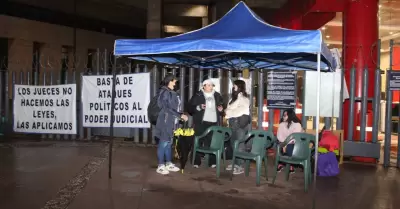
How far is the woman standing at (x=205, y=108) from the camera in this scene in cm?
801

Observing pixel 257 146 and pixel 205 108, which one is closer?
pixel 257 146

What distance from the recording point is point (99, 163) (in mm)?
8555

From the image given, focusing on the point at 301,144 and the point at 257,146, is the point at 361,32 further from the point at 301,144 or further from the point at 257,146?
the point at 257,146

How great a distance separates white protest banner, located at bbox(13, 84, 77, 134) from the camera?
10.9m

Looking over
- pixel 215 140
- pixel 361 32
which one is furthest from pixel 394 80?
pixel 215 140

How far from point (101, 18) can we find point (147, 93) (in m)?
14.8

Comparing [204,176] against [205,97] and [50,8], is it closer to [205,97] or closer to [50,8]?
[205,97]

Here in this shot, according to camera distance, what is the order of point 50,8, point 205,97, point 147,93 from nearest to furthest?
point 205,97
point 147,93
point 50,8

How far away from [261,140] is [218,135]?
893 millimetres

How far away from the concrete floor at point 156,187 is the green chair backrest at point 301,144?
1.68ft

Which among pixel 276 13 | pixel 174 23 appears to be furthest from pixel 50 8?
pixel 276 13

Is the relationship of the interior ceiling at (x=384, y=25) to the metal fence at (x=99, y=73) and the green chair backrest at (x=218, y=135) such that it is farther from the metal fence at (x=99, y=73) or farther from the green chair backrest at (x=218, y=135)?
the green chair backrest at (x=218, y=135)

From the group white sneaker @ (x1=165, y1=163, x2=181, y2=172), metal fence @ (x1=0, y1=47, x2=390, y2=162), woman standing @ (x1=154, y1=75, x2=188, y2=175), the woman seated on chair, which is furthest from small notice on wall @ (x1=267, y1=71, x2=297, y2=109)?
white sneaker @ (x1=165, y1=163, x2=181, y2=172)

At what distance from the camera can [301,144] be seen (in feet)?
23.1
